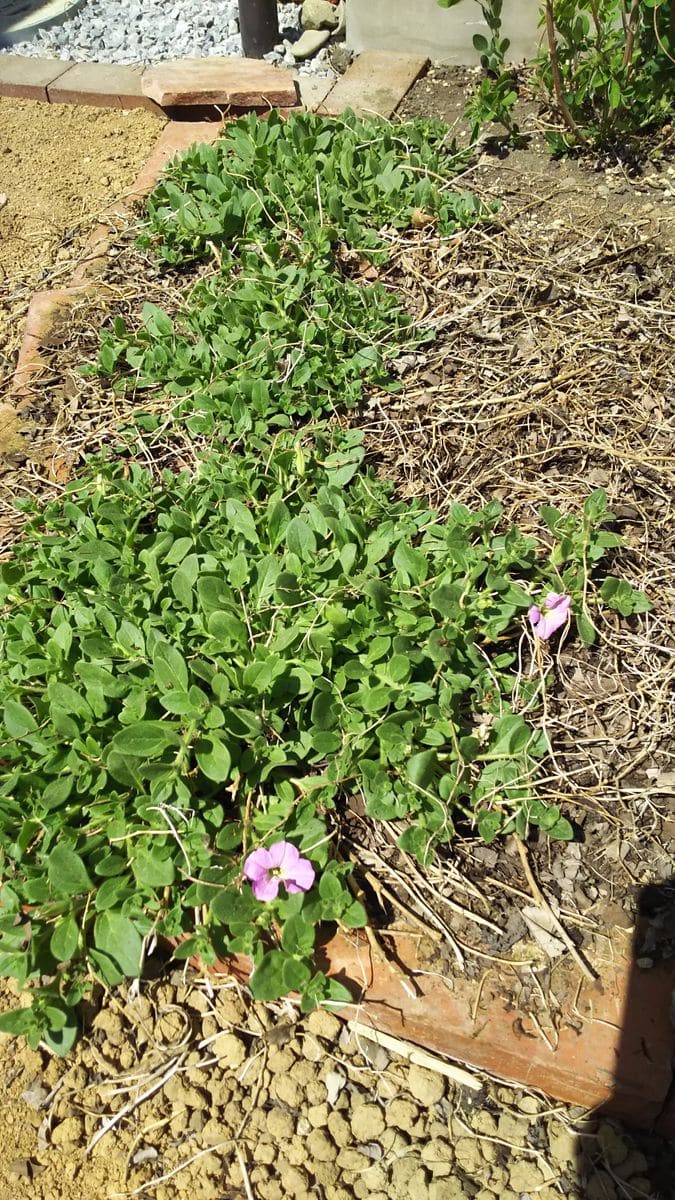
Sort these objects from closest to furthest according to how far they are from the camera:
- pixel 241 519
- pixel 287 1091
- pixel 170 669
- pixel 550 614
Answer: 1. pixel 287 1091
2. pixel 170 669
3. pixel 550 614
4. pixel 241 519

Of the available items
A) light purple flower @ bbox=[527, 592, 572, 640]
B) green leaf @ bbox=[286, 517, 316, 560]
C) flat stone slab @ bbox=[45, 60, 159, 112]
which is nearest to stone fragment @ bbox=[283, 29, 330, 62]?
flat stone slab @ bbox=[45, 60, 159, 112]

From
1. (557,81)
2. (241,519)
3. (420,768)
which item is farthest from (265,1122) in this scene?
(557,81)

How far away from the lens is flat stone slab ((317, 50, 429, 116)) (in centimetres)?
355

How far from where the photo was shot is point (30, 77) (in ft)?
14.2

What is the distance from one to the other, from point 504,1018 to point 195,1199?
0.60 m

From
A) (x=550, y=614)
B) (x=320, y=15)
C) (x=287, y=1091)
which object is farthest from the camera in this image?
(x=320, y=15)

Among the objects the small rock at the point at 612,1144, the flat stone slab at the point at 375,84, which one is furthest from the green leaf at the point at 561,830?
the flat stone slab at the point at 375,84

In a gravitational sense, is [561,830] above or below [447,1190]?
above

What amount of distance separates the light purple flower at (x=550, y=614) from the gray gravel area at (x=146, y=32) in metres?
4.08

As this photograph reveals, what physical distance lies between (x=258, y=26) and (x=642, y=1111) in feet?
16.5

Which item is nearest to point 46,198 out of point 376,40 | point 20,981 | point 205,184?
point 205,184

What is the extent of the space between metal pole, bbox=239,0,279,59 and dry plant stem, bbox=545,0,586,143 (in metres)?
2.21

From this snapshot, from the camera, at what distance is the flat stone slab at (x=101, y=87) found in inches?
163

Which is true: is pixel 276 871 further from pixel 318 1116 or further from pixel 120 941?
pixel 318 1116
